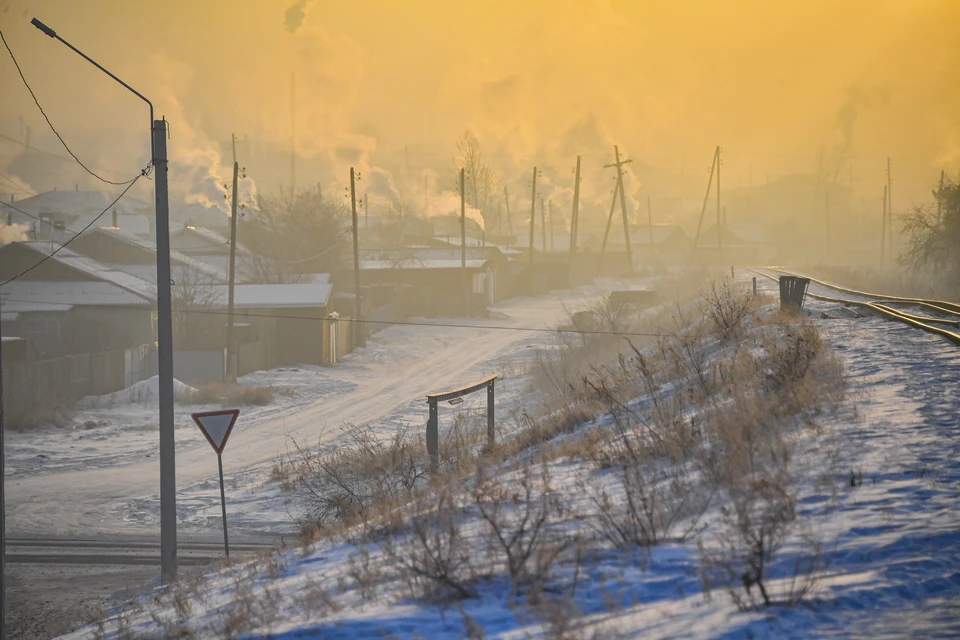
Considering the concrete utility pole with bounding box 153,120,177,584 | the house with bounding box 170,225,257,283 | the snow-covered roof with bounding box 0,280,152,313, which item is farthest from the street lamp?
the house with bounding box 170,225,257,283

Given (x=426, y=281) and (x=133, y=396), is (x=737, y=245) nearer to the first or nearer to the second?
(x=426, y=281)

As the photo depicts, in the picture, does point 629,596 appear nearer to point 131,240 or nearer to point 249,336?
point 249,336

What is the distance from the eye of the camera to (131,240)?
46.0m

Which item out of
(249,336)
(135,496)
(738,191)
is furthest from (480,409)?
(738,191)

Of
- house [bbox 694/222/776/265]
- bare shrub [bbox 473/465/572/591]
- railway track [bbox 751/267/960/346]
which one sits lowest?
bare shrub [bbox 473/465/572/591]

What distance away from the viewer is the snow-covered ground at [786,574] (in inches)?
173

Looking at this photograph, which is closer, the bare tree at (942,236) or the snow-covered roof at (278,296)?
the snow-covered roof at (278,296)

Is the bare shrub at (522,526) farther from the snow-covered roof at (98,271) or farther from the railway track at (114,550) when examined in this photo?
the snow-covered roof at (98,271)

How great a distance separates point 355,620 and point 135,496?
568 inches

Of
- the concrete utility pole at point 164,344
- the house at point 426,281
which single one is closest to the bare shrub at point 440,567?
the concrete utility pole at point 164,344

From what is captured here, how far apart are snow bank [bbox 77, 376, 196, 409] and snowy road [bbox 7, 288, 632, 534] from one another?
148cm

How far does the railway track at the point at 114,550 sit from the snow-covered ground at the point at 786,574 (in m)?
6.24

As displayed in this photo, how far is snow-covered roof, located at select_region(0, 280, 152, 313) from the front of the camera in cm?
3262

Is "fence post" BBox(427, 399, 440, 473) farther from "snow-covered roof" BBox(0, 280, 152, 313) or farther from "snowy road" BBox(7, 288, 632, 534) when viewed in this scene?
"snow-covered roof" BBox(0, 280, 152, 313)
